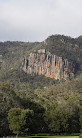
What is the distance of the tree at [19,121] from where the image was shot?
228 ft

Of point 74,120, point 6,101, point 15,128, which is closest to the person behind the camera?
point 15,128

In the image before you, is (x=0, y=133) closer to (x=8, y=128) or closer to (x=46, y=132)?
(x=8, y=128)

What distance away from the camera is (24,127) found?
70438 mm

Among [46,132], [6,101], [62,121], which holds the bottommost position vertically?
[46,132]

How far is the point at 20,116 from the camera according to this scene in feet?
233

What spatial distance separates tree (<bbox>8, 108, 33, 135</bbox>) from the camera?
69.5m

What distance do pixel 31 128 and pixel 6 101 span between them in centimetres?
1107

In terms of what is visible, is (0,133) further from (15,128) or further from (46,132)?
(46,132)

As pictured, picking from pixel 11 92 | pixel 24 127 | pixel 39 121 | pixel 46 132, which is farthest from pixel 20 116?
pixel 46 132

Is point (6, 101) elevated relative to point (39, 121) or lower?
elevated

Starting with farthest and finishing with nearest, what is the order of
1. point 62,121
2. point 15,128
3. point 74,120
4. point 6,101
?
point 74,120 → point 62,121 → point 6,101 → point 15,128

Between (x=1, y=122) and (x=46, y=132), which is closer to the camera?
(x=1, y=122)

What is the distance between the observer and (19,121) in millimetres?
70188

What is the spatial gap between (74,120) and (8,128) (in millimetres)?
26142
